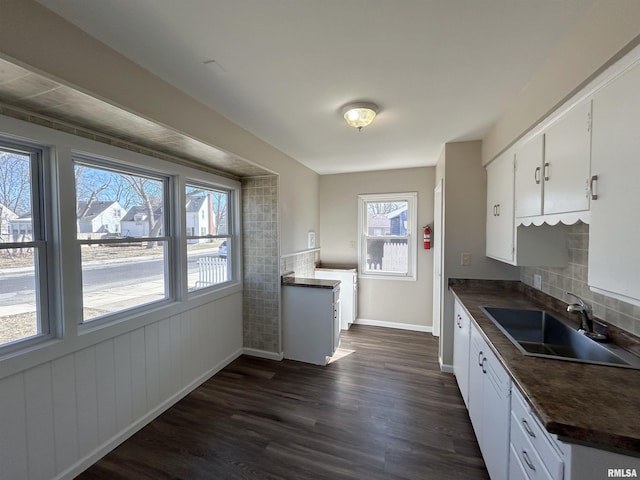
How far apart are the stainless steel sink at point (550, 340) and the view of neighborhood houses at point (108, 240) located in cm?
270

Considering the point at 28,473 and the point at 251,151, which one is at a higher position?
the point at 251,151

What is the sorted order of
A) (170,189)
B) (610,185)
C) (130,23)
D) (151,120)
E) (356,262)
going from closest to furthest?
(610,185)
(130,23)
(151,120)
(170,189)
(356,262)

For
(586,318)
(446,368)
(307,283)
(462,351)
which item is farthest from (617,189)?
(307,283)

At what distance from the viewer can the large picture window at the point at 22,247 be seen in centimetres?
151

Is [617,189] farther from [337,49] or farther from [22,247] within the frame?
[22,247]

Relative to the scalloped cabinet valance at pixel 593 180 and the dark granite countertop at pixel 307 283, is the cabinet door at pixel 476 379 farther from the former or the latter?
the dark granite countertop at pixel 307 283

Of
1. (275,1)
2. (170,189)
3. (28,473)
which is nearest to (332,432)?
(28,473)

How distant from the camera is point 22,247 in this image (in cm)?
156

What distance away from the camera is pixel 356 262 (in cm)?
457

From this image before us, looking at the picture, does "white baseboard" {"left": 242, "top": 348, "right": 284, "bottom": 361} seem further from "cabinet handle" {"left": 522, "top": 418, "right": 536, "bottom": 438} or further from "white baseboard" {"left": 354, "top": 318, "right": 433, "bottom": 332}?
"cabinet handle" {"left": 522, "top": 418, "right": 536, "bottom": 438}

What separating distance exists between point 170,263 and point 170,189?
690mm

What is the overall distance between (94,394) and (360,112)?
275cm

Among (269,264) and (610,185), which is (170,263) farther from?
(610,185)

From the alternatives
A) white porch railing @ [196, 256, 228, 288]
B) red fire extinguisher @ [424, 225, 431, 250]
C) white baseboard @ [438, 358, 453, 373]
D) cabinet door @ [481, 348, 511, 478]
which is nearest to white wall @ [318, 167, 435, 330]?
red fire extinguisher @ [424, 225, 431, 250]
